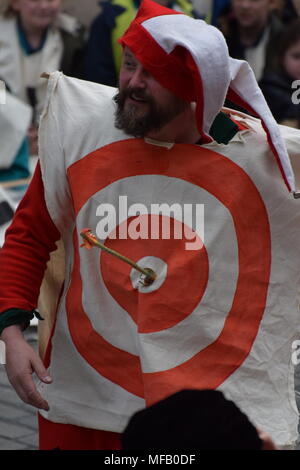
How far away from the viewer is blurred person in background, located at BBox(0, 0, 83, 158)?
8281mm

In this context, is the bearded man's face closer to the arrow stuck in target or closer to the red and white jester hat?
the red and white jester hat

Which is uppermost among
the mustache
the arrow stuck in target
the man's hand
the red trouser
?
the mustache

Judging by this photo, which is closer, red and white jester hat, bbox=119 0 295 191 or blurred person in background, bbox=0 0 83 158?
red and white jester hat, bbox=119 0 295 191

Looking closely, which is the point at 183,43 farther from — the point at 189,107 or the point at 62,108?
the point at 62,108

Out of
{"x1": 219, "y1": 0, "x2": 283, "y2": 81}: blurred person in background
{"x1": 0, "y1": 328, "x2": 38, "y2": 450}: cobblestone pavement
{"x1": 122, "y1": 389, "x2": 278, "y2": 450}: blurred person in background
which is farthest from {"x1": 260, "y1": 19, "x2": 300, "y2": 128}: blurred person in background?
{"x1": 122, "y1": 389, "x2": 278, "y2": 450}: blurred person in background

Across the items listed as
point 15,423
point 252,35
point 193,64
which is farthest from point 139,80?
point 252,35

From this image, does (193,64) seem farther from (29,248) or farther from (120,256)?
(29,248)

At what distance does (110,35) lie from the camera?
823cm

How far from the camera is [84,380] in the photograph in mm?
3639

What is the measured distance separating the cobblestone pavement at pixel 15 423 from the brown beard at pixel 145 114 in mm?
1788

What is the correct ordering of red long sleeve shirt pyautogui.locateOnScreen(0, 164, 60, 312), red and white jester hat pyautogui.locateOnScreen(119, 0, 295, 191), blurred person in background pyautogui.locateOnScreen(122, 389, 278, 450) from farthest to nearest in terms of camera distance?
red long sleeve shirt pyautogui.locateOnScreen(0, 164, 60, 312) → red and white jester hat pyautogui.locateOnScreen(119, 0, 295, 191) → blurred person in background pyautogui.locateOnScreen(122, 389, 278, 450)

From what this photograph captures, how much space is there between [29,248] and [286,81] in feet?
15.8

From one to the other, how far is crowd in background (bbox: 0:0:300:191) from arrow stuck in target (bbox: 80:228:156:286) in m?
4.39

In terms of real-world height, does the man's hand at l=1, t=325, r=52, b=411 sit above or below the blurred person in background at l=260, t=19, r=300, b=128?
above
